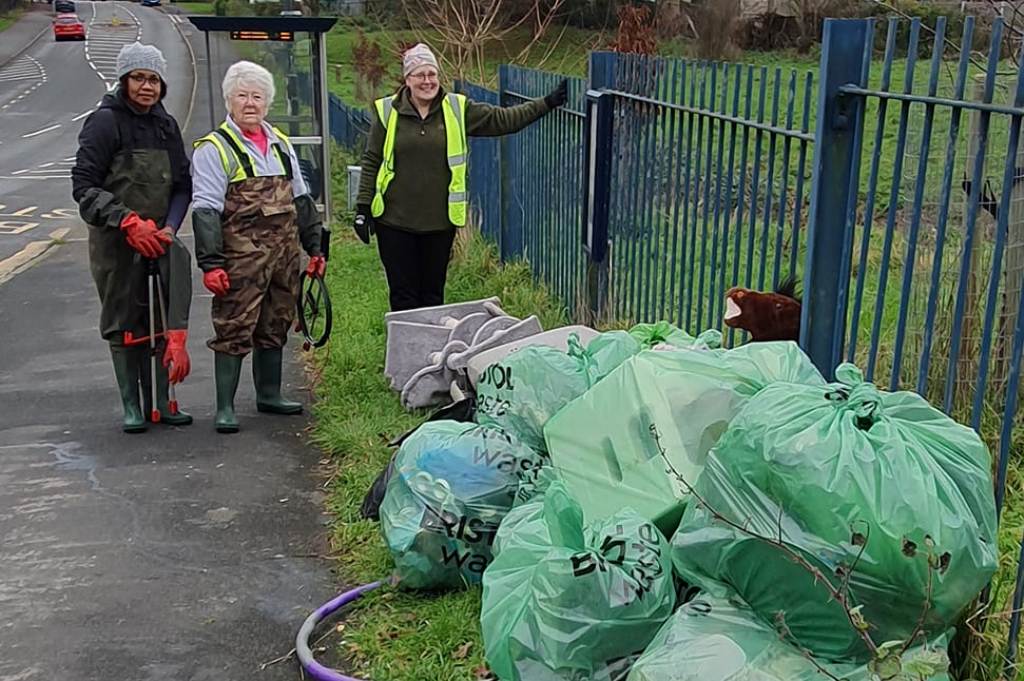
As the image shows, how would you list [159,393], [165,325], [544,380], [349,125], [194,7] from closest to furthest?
1. [544,380]
2. [165,325]
3. [159,393]
4. [349,125]
5. [194,7]

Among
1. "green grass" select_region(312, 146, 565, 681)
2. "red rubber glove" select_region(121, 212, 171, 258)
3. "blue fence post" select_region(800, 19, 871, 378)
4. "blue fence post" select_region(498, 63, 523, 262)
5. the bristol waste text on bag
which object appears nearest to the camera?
the bristol waste text on bag

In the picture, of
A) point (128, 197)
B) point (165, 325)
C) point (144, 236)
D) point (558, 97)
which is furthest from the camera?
point (558, 97)

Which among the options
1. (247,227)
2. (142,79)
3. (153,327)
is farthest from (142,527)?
→ (142,79)

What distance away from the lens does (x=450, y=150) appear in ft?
19.7

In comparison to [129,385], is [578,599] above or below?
above

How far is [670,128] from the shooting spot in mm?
5035

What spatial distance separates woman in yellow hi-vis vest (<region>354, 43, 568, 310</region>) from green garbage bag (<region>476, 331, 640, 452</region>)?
209cm

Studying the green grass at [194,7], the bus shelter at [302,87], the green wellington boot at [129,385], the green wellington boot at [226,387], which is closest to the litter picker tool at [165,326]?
the green wellington boot at [129,385]

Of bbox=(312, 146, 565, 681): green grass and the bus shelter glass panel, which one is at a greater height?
the bus shelter glass panel

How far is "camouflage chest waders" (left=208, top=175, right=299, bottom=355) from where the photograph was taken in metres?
5.26

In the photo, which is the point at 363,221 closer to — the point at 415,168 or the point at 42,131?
the point at 415,168

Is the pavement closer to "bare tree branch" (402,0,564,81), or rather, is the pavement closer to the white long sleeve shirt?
the white long sleeve shirt

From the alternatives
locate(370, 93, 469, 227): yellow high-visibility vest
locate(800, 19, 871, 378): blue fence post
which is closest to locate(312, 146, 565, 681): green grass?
locate(370, 93, 469, 227): yellow high-visibility vest

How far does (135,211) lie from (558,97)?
2561 mm
